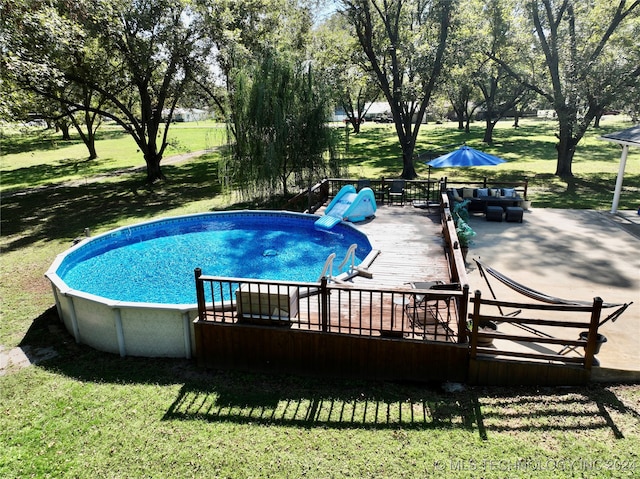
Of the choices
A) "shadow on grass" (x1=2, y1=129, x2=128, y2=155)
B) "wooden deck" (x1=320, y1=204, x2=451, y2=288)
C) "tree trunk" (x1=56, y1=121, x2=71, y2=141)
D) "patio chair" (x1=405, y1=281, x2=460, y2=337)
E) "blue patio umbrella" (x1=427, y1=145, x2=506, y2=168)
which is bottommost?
"wooden deck" (x1=320, y1=204, x2=451, y2=288)

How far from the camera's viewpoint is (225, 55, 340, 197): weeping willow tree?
1349 cm

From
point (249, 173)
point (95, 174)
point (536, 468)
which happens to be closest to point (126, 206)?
point (249, 173)

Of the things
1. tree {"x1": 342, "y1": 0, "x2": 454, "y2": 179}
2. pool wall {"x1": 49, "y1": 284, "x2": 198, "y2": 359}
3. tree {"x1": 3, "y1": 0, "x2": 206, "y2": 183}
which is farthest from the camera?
tree {"x1": 342, "y1": 0, "x2": 454, "y2": 179}

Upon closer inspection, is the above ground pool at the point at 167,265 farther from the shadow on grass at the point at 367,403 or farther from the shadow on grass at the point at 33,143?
the shadow on grass at the point at 33,143

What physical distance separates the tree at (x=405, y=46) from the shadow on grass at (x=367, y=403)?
Result: 48.9ft

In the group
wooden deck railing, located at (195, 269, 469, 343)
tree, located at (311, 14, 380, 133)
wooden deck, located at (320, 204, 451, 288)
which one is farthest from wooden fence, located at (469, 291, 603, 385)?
tree, located at (311, 14, 380, 133)

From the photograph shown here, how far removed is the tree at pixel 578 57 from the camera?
55.6ft

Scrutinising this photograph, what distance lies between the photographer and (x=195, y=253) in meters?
11.5

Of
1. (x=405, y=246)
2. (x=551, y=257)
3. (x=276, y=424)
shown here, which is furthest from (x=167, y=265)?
(x=551, y=257)

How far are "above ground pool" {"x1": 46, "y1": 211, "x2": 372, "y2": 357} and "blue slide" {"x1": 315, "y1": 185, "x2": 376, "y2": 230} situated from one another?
0.32 m

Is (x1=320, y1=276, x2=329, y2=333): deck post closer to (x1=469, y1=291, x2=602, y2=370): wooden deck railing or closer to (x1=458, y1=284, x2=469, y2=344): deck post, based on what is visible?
(x1=458, y1=284, x2=469, y2=344): deck post

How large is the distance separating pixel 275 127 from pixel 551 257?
8.54m

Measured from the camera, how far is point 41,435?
15.9 feet

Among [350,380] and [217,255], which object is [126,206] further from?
[350,380]
